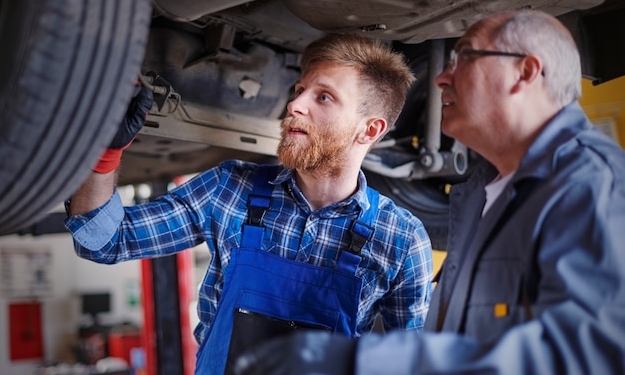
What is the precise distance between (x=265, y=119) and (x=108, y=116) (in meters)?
0.95

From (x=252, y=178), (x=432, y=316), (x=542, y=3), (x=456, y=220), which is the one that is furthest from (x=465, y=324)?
(x=542, y=3)

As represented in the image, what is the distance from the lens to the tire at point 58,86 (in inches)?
34.8

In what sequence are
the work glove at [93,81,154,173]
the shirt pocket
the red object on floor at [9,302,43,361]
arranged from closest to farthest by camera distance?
the shirt pocket, the work glove at [93,81,154,173], the red object on floor at [9,302,43,361]

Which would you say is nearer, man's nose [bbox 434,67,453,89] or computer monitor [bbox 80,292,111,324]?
man's nose [bbox 434,67,453,89]

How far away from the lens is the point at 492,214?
1002mm

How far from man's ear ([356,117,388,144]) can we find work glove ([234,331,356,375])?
0.86 meters

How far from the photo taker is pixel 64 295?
6.63 m

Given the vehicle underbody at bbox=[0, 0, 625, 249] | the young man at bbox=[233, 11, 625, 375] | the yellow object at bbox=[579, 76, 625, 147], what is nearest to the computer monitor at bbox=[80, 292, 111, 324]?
the vehicle underbody at bbox=[0, 0, 625, 249]

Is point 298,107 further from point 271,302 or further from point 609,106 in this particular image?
point 609,106

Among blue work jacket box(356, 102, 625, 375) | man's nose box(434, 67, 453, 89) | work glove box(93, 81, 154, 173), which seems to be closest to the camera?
blue work jacket box(356, 102, 625, 375)

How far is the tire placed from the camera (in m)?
0.88

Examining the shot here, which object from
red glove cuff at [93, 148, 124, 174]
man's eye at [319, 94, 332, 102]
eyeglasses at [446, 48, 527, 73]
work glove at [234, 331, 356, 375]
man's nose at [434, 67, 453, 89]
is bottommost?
work glove at [234, 331, 356, 375]

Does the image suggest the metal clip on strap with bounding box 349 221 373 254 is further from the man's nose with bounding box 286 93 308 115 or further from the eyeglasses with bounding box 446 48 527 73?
the eyeglasses with bounding box 446 48 527 73

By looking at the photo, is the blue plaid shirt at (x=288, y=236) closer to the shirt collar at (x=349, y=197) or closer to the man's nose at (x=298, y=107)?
the shirt collar at (x=349, y=197)
